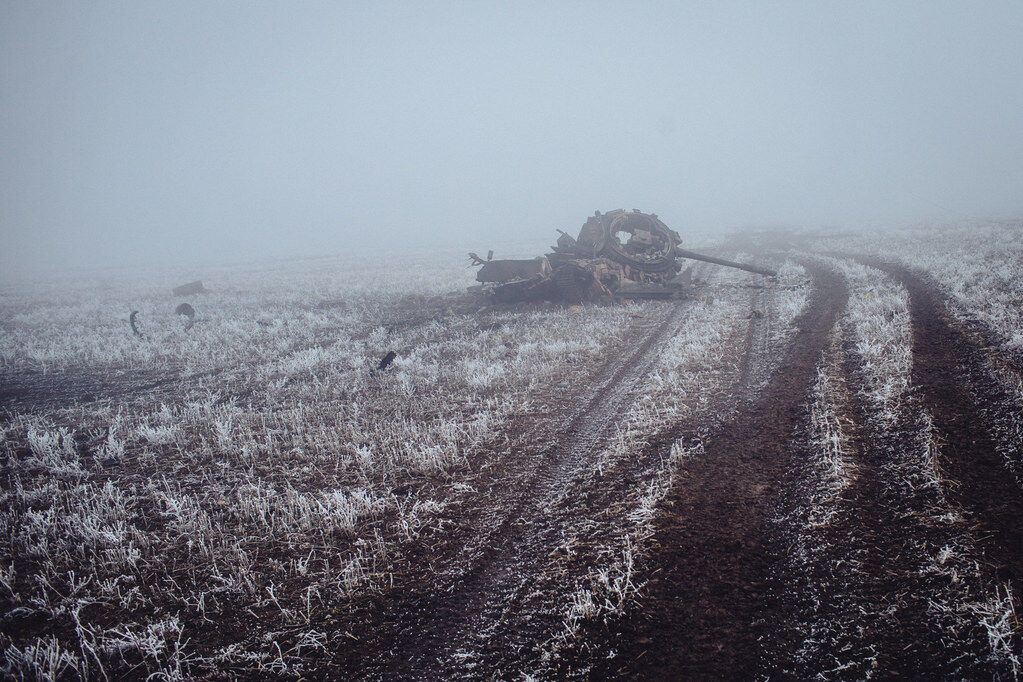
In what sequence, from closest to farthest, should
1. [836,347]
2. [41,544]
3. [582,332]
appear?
[41,544] → [836,347] → [582,332]

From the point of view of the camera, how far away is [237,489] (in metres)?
5.74

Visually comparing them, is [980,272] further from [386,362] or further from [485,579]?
[485,579]

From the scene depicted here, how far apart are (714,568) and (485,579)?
6.22 ft

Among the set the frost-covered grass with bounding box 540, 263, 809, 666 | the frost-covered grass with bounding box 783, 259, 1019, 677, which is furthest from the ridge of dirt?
the frost-covered grass with bounding box 540, 263, 809, 666

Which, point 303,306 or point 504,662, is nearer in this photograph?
point 504,662

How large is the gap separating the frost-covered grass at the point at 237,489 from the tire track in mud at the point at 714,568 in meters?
2.18

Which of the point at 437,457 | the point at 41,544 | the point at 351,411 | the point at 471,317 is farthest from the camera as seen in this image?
the point at 471,317

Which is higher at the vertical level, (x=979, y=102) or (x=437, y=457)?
(x=979, y=102)

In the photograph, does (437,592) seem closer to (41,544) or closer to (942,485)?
(41,544)

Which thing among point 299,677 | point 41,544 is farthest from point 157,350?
point 299,677

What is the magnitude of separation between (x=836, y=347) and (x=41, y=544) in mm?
12577

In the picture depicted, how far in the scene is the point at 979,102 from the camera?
180375 mm

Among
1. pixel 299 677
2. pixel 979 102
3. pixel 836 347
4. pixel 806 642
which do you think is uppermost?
pixel 979 102

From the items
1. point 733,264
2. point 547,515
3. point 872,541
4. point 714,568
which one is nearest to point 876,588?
point 872,541
